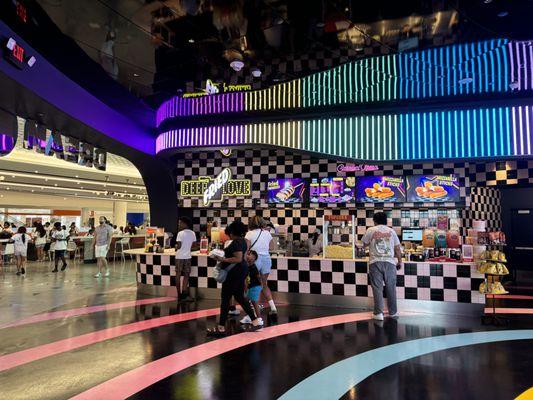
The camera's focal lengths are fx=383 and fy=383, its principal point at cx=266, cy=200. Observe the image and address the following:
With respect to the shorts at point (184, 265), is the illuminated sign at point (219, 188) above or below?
above

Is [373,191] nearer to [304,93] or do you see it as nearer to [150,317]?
[304,93]

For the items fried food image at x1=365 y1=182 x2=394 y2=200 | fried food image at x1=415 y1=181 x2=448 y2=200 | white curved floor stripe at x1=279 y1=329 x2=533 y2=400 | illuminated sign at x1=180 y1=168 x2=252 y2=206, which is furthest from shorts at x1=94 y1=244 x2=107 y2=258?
white curved floor stripe at x1=279 y1=329 x2=533 y2=400

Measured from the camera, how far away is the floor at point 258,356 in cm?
302

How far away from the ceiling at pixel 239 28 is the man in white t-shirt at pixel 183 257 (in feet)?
11.5

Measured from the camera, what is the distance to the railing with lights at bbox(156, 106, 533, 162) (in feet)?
20.4

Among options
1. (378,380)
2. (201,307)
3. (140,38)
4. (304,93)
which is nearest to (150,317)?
(201,307)

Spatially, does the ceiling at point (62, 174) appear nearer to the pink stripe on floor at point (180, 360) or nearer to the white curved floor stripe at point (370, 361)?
the pink stripe on floor at point (180, 360)

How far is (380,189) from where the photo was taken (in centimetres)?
803

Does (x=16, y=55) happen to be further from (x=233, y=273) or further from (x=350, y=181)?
(x=350, y=181)

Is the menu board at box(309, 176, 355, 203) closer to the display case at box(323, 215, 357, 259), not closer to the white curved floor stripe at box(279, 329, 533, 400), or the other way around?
the display case at box(323, 215, 357, 259)

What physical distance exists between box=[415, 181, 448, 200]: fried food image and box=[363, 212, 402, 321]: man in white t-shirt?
284 cm

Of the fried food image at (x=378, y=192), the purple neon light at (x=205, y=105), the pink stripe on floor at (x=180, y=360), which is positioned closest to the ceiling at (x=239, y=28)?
the purple neon light at (x=205, y=105)

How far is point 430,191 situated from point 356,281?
2955 millimetres

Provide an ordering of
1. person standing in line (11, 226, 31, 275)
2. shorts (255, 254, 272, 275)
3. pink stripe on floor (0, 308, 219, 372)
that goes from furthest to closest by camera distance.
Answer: person standing in line (11, 226, 31, 275) → shorts (255, 254, 272, 275) → pink stripe on floor (0, 308, 219, 372)
